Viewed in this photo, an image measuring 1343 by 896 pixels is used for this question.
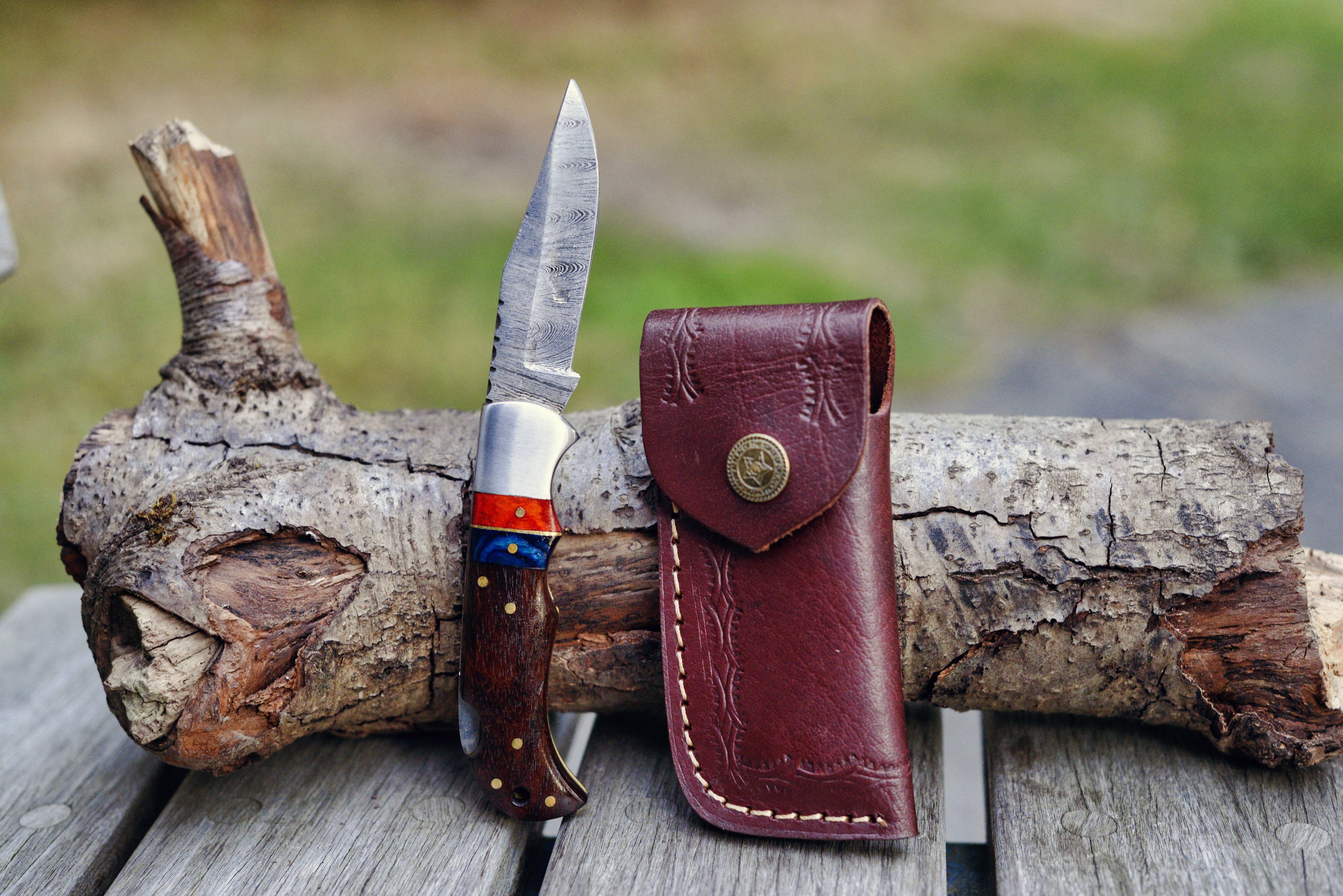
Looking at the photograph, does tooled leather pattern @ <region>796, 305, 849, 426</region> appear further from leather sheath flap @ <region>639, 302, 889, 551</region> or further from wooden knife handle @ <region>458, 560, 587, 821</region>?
wooden knife handle @ <region>458, 560, 587, 821</region>

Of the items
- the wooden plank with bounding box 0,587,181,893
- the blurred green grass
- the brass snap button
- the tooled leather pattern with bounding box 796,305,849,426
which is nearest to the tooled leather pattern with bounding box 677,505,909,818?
the brass snap button

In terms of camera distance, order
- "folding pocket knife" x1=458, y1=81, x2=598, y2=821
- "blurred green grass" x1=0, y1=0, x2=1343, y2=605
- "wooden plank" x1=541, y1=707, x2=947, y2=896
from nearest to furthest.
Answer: "wooden plank" x1=541, y1=707, x2=947, y2=896 < "folding pocket knife" x1=458, y1=81, x2=598, y2=821 < "blurred green grass" x1=0, y1=0, x2=1343, y2=605

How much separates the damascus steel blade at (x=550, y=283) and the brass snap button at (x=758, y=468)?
0.30 metres

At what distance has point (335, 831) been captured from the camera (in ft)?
5.21

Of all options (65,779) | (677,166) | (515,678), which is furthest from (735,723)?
(677,166)

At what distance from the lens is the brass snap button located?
1.46m

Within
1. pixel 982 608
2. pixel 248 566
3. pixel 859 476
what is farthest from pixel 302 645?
pixel 982 608

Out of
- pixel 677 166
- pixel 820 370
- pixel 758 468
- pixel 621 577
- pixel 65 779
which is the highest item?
pixel 820 370

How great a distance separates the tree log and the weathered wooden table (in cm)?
9

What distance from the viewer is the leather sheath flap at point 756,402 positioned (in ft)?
4.79

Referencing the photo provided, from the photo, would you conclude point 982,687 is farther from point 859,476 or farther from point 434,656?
point 434,656

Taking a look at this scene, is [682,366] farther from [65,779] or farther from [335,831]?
[65,779]

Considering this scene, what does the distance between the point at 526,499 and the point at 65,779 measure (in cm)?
110

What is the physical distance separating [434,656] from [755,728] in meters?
0.58
